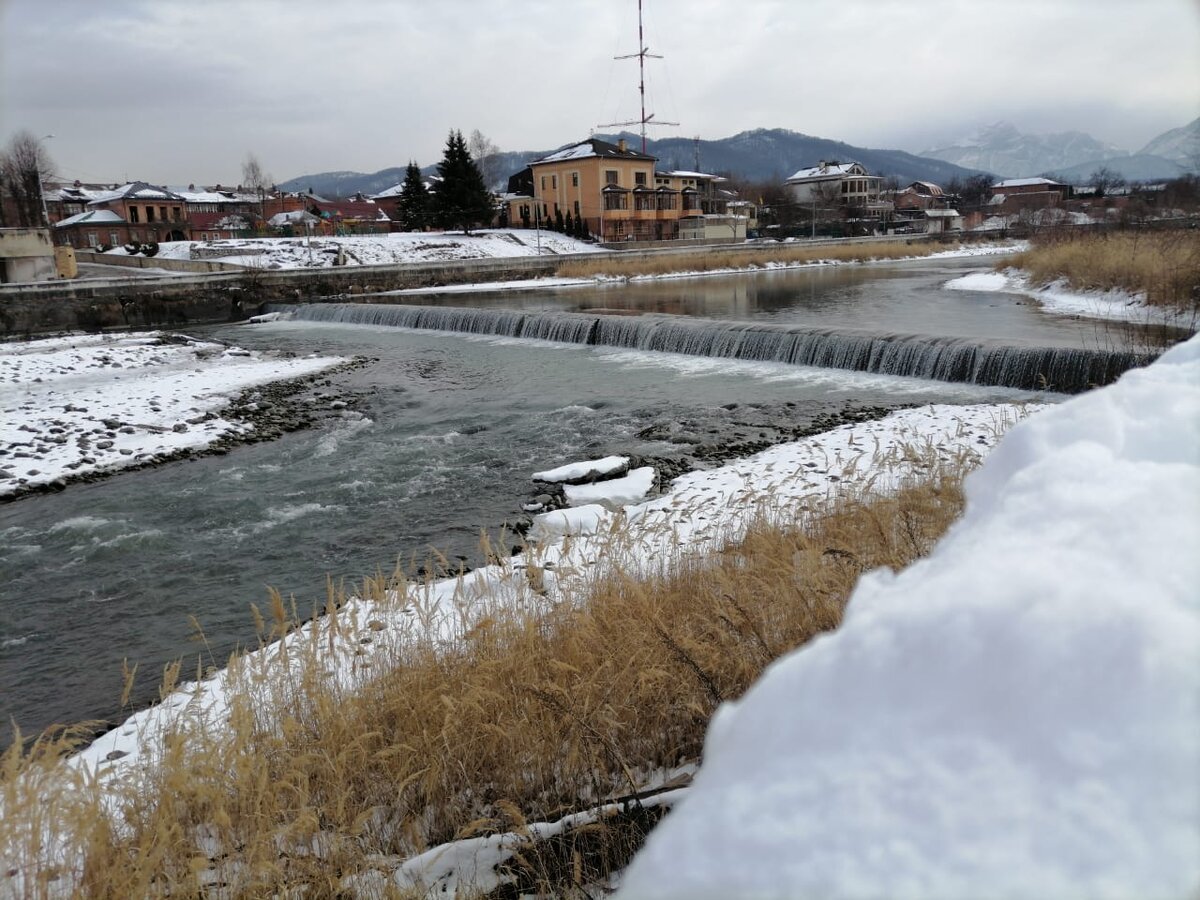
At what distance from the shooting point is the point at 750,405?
14.5 meters

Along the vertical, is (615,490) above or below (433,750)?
Result: below

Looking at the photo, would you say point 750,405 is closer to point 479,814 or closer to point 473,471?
point 473,471

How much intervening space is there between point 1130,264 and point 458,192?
4773cm

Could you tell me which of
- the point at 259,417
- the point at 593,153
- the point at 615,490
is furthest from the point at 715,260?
the point at 615,490

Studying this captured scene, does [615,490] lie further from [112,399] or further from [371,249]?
[371,249]

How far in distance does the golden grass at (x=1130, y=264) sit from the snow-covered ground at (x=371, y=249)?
104ft

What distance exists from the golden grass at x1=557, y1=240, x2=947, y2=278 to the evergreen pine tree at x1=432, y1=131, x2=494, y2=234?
47.2 feet

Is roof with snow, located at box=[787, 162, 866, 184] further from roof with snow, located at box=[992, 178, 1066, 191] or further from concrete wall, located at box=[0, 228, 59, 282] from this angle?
concrete wall, located at box=[0, 228, 59, 282]

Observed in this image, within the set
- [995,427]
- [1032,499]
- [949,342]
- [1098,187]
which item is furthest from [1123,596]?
[1098,187]

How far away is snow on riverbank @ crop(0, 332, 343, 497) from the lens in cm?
1238

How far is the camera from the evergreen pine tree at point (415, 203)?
6169cm

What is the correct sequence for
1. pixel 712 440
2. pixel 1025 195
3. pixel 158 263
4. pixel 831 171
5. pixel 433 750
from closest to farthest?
1. pixel 433 750
2. pixel 712 440
3. pixel 158 263
4. pixel 831 171
5. pixel 1025 195

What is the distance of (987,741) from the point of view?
126 cm

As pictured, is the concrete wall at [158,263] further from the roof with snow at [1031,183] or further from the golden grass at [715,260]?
the roof with snow at [1031,183]
